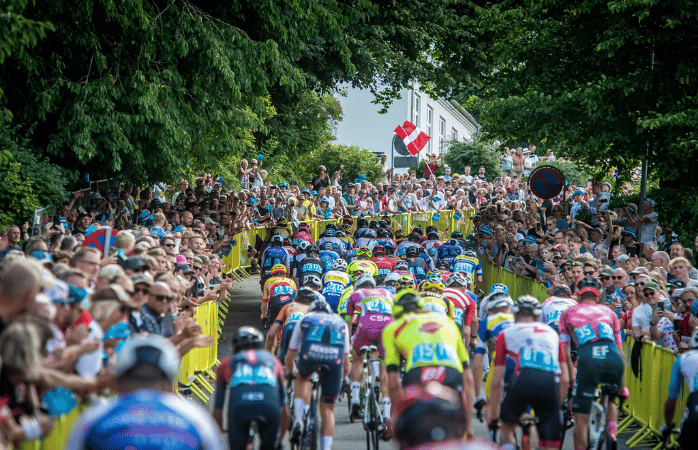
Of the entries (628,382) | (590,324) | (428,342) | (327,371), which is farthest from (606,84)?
(428,342)

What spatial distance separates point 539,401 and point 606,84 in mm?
12133

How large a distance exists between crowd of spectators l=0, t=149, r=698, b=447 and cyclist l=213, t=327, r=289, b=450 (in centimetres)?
51

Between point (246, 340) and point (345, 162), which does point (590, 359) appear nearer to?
point (246, 340)

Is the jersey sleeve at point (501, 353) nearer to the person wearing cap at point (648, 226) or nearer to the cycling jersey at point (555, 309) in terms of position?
the cycling jersey at point (555, 309)

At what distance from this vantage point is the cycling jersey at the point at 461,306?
1262 centimetres

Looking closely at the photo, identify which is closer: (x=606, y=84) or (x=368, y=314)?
(x=368, y=314)

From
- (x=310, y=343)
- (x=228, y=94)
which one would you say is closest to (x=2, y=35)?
(x=310, y=343)

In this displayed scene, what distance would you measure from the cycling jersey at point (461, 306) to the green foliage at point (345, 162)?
28.6 meters

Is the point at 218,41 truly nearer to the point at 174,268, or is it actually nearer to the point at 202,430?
the point at 174,268

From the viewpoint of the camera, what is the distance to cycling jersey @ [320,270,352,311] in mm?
13789

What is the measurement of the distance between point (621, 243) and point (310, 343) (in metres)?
12.5

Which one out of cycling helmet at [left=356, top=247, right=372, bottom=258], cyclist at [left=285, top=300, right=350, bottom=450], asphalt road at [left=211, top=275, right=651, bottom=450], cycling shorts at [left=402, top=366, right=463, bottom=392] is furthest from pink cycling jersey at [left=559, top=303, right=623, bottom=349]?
cycling helmet at [left=356, top=247, right=372, bottom=258]

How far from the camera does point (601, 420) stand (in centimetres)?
934

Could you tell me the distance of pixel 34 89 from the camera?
16047 mm
